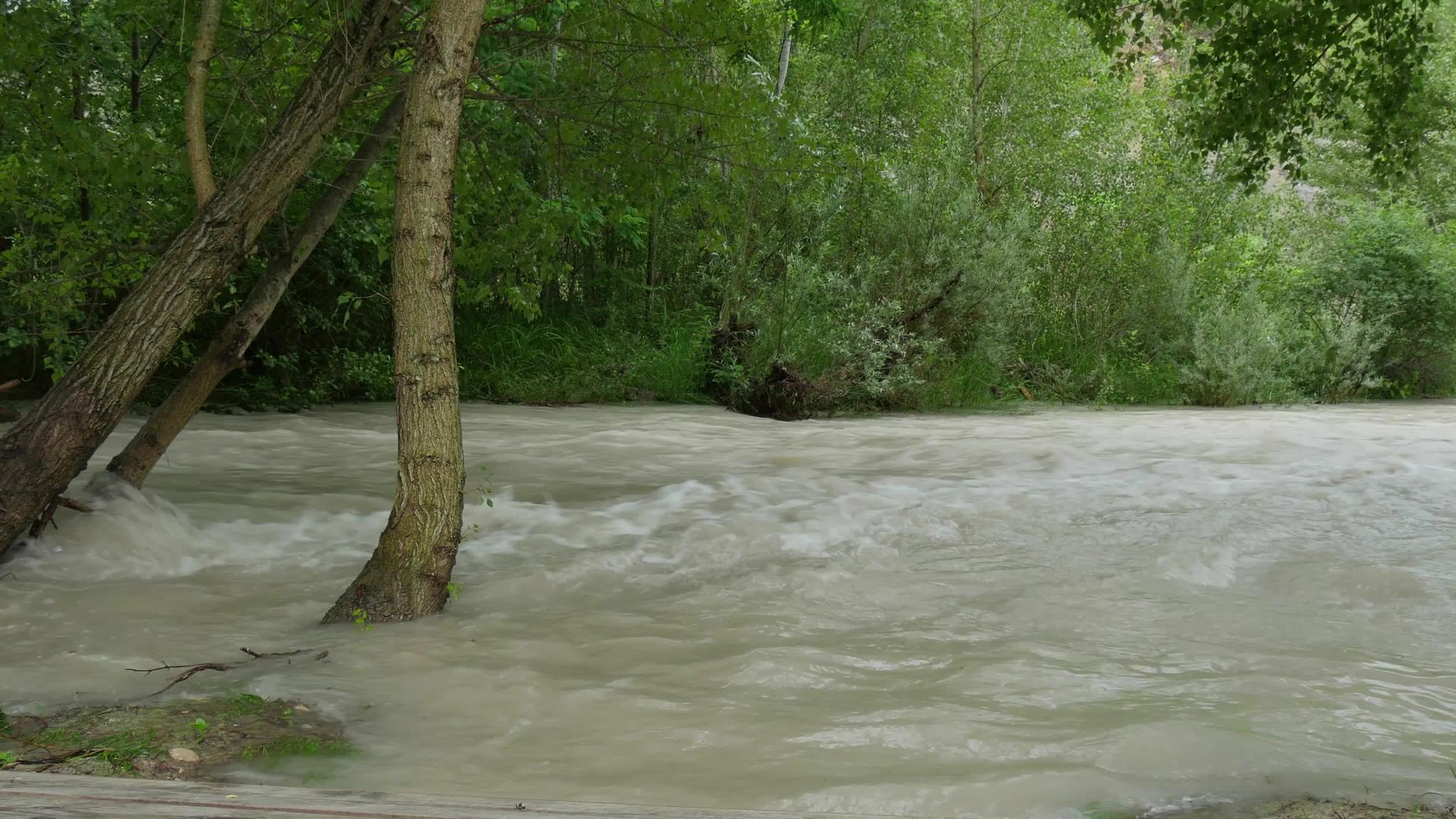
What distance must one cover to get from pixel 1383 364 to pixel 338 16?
18.8m

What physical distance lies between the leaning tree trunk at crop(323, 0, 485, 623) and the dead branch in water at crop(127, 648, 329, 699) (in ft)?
1.08

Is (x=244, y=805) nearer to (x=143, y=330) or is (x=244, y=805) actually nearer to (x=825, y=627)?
(x=825, y=627)

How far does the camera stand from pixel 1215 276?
18703mm

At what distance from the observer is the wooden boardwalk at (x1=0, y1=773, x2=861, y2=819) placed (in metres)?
1.44

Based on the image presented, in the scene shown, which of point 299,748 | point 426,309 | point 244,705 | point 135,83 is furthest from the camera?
point 135,83

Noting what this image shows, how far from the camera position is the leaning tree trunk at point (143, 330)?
4730 mm

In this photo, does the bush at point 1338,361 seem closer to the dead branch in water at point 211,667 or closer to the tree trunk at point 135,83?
the tree trunk at point 135,83

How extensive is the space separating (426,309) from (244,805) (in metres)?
3.02

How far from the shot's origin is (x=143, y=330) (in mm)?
4781

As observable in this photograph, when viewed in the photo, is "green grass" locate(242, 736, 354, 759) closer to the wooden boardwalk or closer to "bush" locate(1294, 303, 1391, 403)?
the wooden boardwalk

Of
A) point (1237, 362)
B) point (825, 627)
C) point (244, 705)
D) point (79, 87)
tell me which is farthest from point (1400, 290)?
point (244, 705)

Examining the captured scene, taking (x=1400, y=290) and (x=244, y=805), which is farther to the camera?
(x=1400, y=290)

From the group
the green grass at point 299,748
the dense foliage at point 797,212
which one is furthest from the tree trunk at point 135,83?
the green grass at point 299,748

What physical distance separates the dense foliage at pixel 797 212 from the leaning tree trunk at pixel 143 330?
2.41 ft
